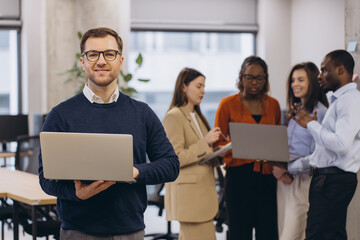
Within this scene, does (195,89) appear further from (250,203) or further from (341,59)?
(341,59)

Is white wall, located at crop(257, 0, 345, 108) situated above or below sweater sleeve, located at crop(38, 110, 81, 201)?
above

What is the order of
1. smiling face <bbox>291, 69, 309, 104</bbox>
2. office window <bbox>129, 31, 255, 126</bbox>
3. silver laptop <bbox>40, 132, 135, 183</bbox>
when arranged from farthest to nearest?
1. office window <bbox>129, 31, 255, 126</bbox>
2. smiling face <bbox>291, 69, 309, 104</bbox>
3. silver laptop <bbox>40, 132, 135, 183</bbox>

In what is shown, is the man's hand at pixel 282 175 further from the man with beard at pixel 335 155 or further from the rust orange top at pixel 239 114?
the man with beard at pixel 335 155

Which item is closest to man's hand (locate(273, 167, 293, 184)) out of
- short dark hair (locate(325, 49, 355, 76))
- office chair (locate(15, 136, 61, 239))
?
short dark hair (locate(325, 49, 355, 76))

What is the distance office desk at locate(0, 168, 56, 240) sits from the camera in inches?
109

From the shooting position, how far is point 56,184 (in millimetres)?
1710

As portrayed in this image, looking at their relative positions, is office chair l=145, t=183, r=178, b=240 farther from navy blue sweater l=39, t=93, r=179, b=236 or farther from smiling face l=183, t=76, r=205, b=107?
navy blue sweater l=39, t=93, r=179, b=236

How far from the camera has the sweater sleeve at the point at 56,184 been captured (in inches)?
66.0

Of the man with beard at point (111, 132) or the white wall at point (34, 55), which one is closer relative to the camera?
the man with beard at point (111, 132)

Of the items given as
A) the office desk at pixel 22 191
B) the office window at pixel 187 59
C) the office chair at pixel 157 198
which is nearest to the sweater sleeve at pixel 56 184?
the office desk at pixel 22 191

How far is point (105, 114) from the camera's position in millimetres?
1755

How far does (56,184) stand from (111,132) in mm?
249

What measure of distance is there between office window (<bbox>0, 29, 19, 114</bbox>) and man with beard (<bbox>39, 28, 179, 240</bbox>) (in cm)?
554

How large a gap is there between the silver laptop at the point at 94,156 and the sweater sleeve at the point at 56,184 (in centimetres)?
7
